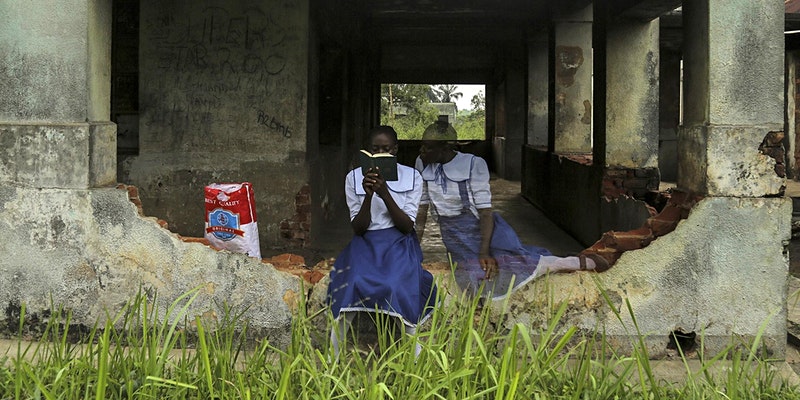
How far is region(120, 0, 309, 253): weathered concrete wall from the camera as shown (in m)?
7.46

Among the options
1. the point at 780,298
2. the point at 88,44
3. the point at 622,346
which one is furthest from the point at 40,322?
the point at 780,298

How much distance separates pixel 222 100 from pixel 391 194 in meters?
3.70

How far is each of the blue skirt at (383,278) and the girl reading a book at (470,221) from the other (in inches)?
15.2

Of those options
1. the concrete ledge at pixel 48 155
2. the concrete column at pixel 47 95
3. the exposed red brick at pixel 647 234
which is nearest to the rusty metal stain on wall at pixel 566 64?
the exposed red brick at pixel 647 234

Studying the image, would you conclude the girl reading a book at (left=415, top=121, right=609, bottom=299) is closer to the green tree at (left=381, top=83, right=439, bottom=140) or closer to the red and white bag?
the red and white bag

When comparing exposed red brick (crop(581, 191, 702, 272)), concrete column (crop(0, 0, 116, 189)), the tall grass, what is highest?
concrete column (crop(0, 0, 116, 189))

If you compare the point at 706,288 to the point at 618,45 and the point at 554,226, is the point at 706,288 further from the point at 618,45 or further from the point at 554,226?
the point at 554,226

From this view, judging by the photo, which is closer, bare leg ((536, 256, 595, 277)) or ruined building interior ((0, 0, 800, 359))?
ruined building interior ((0, 0, 800, 359))

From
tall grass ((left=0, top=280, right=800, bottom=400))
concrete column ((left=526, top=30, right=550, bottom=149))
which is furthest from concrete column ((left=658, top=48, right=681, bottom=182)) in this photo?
tall grass ((left=0, top=280, right=800, bottom=400))

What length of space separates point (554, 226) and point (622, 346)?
20.1 feet

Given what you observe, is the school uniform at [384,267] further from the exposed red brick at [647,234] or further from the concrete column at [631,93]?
the concrete column at [631,93]

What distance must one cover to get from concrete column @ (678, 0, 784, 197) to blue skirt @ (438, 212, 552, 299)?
104 cm

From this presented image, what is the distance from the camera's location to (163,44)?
24.6ft

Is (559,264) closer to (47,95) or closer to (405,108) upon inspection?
(47,95)
